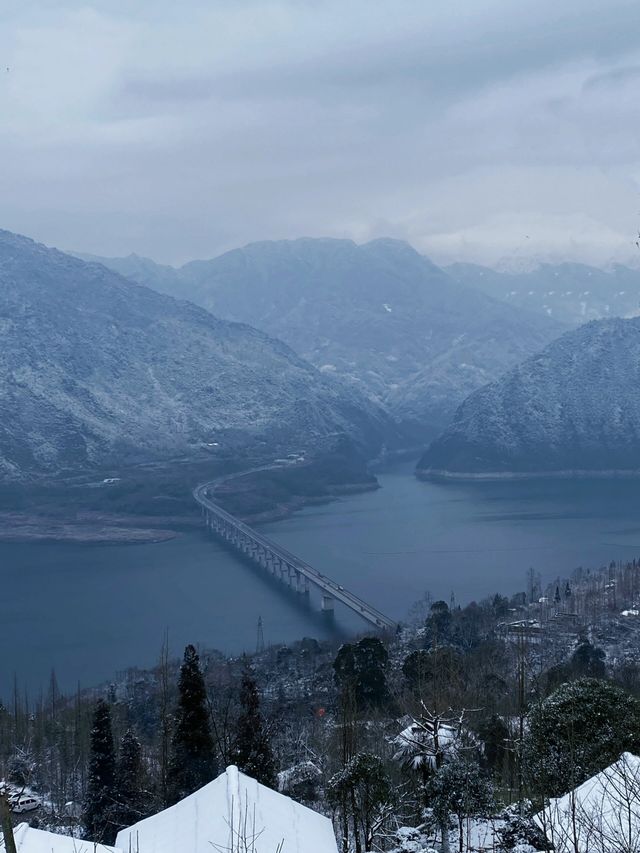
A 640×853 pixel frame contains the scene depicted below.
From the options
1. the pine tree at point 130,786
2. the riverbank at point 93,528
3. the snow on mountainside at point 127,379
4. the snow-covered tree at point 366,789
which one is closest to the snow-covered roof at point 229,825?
the snow-covered tree at point 366,789

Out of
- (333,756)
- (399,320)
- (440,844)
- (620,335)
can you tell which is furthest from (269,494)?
(399,320)

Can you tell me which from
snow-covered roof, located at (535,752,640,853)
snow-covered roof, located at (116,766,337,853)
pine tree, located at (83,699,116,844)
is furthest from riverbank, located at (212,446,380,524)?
snow-covered roof, located at (535,752,640,853)

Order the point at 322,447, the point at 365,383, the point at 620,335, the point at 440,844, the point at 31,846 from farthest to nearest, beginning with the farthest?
the point at 365,383
the point at 620,335
the point at 322,447
the point at 440,844
the point at 31,846

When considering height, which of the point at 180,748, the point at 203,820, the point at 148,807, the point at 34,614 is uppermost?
the point at 203,820

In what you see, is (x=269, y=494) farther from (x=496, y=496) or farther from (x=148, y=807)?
(x=148, y=807)

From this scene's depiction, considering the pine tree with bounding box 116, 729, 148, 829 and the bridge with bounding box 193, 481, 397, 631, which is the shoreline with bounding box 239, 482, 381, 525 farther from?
the pine tree with bounding box 116, 729, 148, 829

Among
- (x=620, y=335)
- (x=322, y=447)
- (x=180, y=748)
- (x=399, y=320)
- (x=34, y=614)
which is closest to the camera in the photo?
(x=180, y=748)
